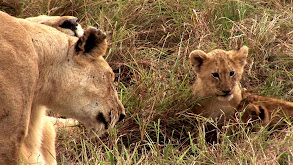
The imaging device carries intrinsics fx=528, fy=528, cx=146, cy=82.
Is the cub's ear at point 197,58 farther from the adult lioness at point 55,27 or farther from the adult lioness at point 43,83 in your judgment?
the adult lioness at point 43,83

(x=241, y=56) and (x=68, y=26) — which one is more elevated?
(x=68, y=26)

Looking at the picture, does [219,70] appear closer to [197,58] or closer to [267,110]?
[197,58]

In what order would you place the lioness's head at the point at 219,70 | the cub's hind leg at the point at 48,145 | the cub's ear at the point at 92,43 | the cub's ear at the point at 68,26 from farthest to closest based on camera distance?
the lioness's head at the point at 219,70, the cub's ear at the point at 68,26, the cub's hind leg at the point at 48,145, the cub's ear at the point at 92,43

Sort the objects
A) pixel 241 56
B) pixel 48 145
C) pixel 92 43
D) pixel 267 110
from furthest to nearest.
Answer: pixel 241 56 < pixel 267 110 < pixel 48 145 < pixel 92 43

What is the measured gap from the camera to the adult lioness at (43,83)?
2.57 meters

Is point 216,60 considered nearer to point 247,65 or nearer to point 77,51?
point 247,65

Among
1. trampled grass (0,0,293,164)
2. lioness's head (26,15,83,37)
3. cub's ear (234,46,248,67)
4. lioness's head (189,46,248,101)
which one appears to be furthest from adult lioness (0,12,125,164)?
cub's ear (234,46,248,67)

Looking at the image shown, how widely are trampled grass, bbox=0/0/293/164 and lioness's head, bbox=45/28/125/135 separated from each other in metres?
0.72

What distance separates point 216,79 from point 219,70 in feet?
0.26

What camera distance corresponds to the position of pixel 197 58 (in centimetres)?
439

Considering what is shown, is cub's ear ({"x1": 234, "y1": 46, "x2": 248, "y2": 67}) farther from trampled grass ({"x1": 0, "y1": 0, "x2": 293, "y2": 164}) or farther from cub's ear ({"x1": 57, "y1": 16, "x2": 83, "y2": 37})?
cub's ear ({"x1": 57, "y1": 16, "x2": 83, "y2": 37})

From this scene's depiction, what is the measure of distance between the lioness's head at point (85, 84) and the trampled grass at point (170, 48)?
2.35 ft

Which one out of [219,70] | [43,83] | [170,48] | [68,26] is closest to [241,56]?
[219,70]

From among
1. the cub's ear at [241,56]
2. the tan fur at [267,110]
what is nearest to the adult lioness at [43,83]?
the tan fur at [267,110]
